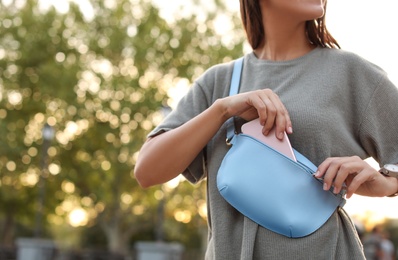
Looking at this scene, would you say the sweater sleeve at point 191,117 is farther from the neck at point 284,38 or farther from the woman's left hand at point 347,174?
the woman's left hand at point 347,174

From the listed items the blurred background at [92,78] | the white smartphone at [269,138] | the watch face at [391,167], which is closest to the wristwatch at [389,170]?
the watch face at [391,167]

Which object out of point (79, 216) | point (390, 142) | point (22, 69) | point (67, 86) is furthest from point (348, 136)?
point (79, 216)

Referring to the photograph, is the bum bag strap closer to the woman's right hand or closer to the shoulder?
the woman's right hand

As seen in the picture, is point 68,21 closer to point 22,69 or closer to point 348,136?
point 22,69

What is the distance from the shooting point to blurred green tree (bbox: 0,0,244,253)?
33906 millimetres

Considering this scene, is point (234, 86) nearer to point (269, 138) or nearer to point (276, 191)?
point (269, 138)

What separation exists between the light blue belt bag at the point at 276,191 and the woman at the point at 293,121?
0.03 meters

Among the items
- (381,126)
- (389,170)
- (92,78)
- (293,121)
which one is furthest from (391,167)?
(92,78)

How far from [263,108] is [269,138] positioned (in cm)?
10

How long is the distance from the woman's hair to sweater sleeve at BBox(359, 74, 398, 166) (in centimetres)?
21

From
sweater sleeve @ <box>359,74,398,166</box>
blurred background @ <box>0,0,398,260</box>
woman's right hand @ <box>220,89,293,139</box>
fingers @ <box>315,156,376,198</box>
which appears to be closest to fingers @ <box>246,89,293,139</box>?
woman's right hand @ <box>220,89,293,139</box>

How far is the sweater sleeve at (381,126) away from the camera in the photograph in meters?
1.96

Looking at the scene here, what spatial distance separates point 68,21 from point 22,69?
310 centimetres

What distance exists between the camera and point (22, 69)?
117ft
